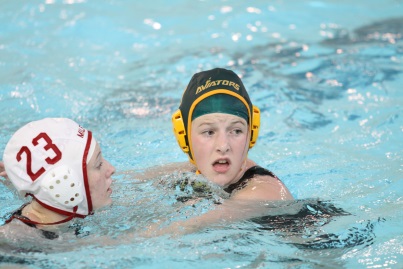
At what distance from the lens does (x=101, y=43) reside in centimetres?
1051

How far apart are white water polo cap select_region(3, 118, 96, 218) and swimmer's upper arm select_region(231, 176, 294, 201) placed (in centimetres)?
123

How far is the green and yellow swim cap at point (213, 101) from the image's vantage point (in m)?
4.91

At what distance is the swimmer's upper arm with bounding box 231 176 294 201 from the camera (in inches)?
192

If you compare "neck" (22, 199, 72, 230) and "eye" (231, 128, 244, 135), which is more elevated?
"eye" (231, 128, 244, 135)

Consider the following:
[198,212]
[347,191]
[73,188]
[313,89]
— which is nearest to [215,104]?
[198,212]

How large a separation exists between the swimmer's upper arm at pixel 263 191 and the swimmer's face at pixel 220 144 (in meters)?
0.15

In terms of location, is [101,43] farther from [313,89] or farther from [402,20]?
[402,20]

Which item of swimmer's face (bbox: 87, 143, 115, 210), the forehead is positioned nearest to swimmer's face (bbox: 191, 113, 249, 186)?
the forehead

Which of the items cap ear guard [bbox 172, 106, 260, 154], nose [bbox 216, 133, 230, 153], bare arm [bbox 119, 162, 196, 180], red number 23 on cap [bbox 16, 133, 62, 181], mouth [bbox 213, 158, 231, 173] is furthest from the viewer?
bare arm [bbox 119, 162, 196, 180]

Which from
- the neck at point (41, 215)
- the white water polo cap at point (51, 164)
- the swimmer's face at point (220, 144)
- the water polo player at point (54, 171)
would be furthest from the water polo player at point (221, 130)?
the neck at point (41, 215)

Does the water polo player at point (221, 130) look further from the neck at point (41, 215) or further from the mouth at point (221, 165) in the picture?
the neck at point (41, 215)

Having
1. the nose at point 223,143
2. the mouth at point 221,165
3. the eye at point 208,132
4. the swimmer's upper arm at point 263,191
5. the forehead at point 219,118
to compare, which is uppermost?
the forehead at point 219,118

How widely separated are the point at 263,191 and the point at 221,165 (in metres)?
0.38

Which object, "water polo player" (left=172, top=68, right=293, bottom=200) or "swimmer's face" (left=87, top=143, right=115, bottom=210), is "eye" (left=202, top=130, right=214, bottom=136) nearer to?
"water polo player" (left=172, top=68, right=293, bottom=200)
